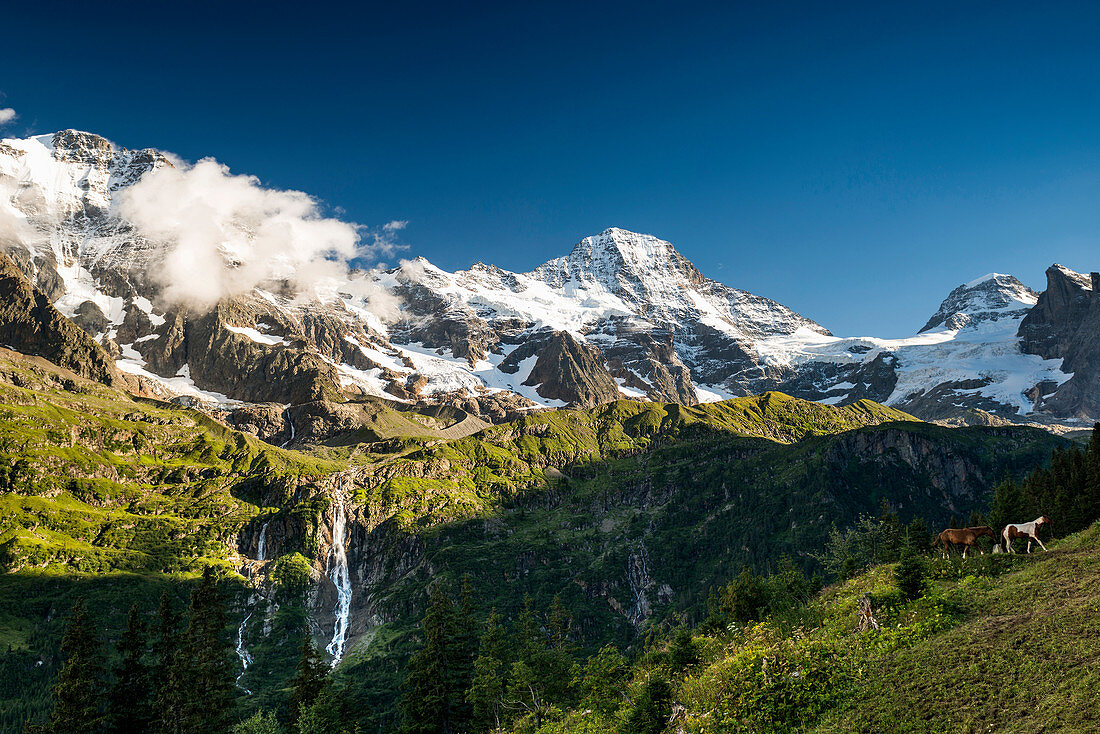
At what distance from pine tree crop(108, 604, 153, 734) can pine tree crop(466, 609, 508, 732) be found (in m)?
31.6

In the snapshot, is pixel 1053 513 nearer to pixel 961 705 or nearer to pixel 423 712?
pixel 961 705

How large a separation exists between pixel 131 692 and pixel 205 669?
6.33 m

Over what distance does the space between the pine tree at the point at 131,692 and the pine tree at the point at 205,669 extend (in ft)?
11.6

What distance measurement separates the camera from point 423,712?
74750 millimetres

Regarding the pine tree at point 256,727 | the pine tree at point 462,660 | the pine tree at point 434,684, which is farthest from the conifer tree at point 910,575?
the pine tree at point 256,727

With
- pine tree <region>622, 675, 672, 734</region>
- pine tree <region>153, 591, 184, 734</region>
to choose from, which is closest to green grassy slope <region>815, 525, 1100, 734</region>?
pine tree <region>622, 675, 672, 734</region>

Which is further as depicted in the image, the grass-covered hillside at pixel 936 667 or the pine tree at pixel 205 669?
the pine tree at pixel 205 669

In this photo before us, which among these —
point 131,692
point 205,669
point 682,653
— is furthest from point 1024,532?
point 131,692

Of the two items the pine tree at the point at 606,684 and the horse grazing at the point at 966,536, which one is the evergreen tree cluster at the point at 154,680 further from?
the horse grazing at the point at 966,536

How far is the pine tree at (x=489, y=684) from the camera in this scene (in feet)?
225

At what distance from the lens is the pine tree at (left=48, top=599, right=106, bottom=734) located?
55.1 metres

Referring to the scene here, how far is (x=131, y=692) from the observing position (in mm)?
60875

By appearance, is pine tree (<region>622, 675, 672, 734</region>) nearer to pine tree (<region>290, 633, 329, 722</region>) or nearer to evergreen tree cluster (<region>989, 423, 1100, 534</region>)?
evergreen tree cluster (<region>989, 423, 1100, 534</region>)

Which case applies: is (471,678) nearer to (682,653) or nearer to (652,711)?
(682,653)
